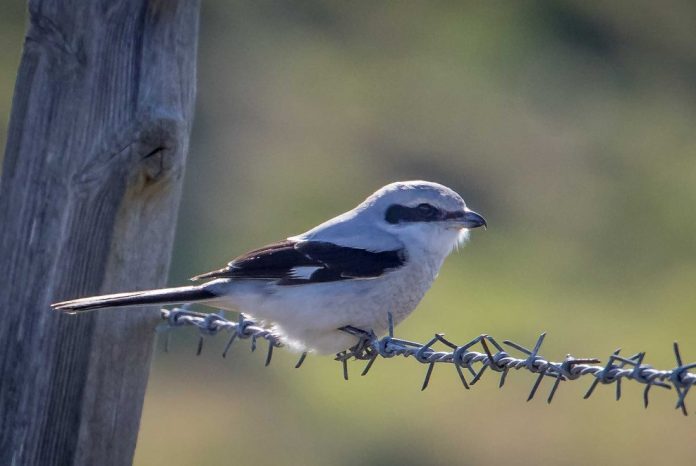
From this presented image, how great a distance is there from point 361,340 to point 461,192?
7391 mm

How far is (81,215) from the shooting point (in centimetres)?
286

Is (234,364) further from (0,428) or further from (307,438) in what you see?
(0,428)

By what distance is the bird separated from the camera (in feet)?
11.5

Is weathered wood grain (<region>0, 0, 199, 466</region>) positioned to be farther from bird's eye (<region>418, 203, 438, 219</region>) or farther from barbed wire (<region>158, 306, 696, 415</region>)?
bird's eye (<region>418, 203, 438, 219</region>)

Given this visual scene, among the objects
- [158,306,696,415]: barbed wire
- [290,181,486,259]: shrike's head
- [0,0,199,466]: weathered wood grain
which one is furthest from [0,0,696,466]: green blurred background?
[0,0,199,466]: weathered wood grain

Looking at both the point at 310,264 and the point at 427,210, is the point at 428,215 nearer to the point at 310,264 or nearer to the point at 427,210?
the point at 427,210

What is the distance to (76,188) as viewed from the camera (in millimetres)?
2842

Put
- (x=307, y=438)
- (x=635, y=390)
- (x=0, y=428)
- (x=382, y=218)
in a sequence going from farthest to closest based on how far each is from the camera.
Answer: (x=635, y=390)
(x=307, y=438)
(x=382, y=218)
(x=0, y=428)

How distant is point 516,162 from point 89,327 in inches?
363

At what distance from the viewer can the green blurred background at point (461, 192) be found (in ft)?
24.6

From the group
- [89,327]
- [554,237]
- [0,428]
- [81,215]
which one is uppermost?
[554,237]

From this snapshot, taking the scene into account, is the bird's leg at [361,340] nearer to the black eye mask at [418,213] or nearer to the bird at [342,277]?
the bird at [342,277]

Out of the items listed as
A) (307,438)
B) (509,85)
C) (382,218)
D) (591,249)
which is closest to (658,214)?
(591,249)

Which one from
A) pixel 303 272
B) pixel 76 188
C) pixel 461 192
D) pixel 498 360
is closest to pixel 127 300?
pixel 76 188
